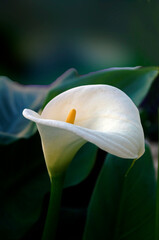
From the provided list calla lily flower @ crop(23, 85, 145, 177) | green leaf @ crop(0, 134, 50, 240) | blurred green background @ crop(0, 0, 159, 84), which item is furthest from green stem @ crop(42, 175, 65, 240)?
blurred green background @ crop(0, 0, 159, 84)

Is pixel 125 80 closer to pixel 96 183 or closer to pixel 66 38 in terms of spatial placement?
pixel 96 183

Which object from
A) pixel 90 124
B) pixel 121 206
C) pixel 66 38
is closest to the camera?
pixel 90 124

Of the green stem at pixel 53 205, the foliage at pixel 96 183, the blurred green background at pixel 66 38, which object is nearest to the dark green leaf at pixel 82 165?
the foliage at pixel 96 183

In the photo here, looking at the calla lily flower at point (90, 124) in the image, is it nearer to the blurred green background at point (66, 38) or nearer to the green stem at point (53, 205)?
the green stem at point (53, 205)

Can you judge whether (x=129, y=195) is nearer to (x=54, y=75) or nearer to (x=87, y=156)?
(x=87, y=156)

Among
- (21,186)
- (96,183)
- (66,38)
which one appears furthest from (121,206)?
(66,38)
